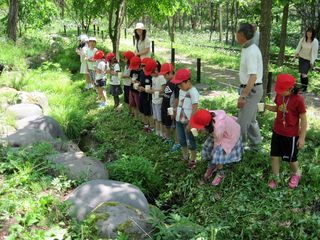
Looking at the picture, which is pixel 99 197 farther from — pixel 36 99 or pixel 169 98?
pixel 36 99

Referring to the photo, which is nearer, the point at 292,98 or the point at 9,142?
the point at 292,98

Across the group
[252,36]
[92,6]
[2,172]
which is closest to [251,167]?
[252,36]

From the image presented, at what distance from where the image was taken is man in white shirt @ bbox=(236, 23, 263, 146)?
514 cm

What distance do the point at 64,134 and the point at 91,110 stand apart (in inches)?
70.7

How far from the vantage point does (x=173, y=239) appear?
376 centimetres

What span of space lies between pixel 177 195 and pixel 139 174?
0.67 meters

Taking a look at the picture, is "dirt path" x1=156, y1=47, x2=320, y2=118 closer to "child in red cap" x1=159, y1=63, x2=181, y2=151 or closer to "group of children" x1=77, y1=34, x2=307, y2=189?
"group of children" x1=77, y1=34, x2=307, y2=189

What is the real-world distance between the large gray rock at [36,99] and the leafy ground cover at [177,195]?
78.5 inches

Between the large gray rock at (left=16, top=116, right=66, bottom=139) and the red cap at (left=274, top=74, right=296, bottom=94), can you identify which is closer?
the red cap at (left=274, top=74, right=296, bottom=94)

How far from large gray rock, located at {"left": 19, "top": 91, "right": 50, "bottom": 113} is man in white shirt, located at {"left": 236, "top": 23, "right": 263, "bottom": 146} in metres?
4.89

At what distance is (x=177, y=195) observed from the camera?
5543mm

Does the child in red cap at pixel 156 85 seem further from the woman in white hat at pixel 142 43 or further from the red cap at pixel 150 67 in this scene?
the woman in white hat at pixel 142 43

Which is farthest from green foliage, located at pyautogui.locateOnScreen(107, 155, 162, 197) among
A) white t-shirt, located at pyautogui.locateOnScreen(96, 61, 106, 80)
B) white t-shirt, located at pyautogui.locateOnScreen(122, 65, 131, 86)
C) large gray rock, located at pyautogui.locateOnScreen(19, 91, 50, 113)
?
white t-shirt, located at pyautogui.locateOnScreen(96, 61, 106, 80)

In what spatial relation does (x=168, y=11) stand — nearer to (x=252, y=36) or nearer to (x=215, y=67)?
(x=215, y=67)
